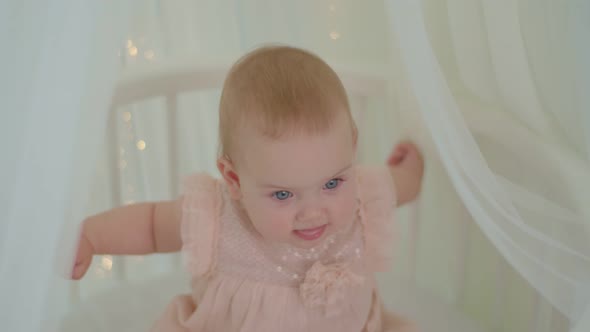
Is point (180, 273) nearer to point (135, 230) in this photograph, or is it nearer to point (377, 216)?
point (135, 230)

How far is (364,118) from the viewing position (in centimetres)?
142

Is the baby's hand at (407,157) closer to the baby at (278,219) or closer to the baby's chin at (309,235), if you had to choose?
the baby at (278,219)

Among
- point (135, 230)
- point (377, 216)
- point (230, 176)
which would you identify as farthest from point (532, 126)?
point (135, 230)

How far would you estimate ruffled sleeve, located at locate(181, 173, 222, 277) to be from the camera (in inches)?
42.0

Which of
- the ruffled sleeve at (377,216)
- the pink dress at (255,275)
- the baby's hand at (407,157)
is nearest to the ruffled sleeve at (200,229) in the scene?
the pink dress at (255,275)

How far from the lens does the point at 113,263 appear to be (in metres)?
1.50

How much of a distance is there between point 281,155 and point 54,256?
1.04 ft

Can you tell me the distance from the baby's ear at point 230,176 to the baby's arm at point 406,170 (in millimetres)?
323

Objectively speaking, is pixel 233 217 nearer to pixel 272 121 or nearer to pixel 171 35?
pixel 272 121

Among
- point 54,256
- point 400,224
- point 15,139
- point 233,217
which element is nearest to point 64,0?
point 15,139

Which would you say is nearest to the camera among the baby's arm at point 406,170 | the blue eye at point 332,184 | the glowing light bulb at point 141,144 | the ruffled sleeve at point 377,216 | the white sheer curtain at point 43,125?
the white sheer curtain at point 43,125

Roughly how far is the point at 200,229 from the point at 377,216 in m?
0.29

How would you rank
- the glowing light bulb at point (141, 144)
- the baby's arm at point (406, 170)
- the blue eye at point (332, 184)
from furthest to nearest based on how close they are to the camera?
the glowing light bulb at point (141, 144), the baby's arm at point (406, 170), the blue eye at point (332, 184)

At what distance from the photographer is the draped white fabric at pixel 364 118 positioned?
711 millimetres
